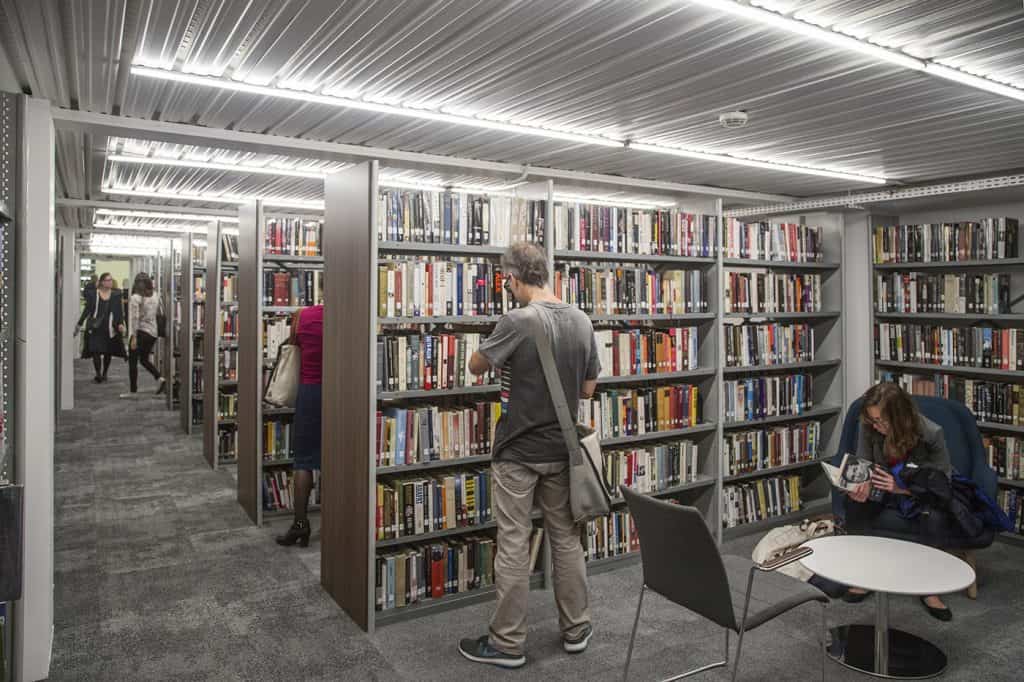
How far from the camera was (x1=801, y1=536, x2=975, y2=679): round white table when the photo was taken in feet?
9.38

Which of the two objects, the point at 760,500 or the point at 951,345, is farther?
the point at 951,345

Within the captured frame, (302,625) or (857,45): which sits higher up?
(857,45)

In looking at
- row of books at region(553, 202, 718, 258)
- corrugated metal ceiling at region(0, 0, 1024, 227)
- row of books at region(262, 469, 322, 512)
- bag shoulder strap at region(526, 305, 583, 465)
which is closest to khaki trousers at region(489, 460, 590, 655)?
bag shoulder strap at region(526, 305, 583, 465)

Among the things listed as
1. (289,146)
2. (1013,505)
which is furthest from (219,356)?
(1013,505)

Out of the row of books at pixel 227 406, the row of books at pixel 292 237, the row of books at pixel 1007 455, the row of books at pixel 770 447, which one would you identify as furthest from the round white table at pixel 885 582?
the row of books at pixel 227 406

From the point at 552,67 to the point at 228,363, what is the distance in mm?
4359

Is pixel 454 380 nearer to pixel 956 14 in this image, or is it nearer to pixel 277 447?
pixel 277 447

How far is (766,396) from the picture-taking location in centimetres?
534

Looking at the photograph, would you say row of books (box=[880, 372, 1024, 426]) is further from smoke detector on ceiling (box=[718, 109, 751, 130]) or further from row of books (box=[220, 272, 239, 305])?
row of books (box=[220, 272, 239, 305])

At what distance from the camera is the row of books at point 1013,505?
5.24 metres

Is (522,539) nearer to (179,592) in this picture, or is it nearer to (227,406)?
(179,592)

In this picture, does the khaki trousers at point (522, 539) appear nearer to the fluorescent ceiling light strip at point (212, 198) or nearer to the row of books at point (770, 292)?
the row of books at point (770, 292)

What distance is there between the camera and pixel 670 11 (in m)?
2.68

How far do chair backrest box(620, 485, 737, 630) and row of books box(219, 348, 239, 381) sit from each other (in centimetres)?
458
